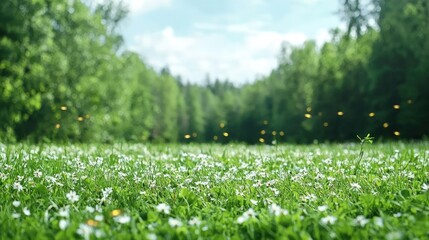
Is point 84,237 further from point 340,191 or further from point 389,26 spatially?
point 389,26

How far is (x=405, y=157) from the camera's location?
8.48m

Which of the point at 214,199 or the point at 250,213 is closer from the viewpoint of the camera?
the point at 250,213

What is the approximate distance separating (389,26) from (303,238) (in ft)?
118

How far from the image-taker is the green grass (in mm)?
4309

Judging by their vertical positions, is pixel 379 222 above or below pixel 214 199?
above

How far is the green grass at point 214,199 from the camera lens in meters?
4.31

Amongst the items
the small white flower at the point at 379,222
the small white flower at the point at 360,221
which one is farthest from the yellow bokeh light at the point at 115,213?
the small white flower at the point at 379,222

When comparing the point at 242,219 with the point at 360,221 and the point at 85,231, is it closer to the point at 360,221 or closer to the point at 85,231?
the point at 360,221

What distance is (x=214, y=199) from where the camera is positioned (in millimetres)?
5820

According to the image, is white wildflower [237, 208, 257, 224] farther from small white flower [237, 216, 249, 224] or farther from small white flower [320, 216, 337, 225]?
small white flower [320, 216, 337, 225]

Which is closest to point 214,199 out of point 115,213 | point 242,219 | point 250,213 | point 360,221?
point 250,213

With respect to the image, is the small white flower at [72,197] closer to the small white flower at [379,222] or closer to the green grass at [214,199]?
the green grass at [214,199]

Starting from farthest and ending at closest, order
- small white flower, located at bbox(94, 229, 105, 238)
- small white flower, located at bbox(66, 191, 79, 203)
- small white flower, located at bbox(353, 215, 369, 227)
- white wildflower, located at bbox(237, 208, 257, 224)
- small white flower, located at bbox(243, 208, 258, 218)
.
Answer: small white flower, located at bbox(66, 191, 79, 203), small white flower, located at bbox(243, 208, 258, 218), white wildflower, located at bbox(237, 208, 257, 224), small white flower, located at bbox(353, 215, 369, 227), small white flower, located at bbox(94, 229, 105, 238)

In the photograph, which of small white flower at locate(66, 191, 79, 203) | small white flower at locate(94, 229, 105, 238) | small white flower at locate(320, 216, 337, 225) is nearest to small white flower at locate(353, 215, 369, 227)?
small white flower at locate(320, 216, 337, 225)
